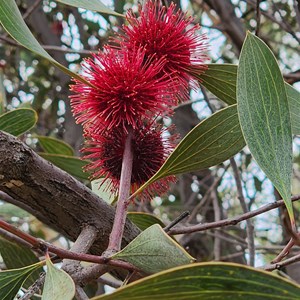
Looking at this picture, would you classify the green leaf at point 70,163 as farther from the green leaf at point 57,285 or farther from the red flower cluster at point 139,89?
the green leaf at point 57,285

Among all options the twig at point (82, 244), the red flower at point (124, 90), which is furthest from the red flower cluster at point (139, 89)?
the twig at point (82, 244)

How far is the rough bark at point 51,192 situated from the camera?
789mm

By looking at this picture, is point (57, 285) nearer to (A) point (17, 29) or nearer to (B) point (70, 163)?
(A) point (17, 29)

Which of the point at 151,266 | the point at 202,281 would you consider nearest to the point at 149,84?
the point at 151,266

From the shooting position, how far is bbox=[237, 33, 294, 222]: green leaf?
67 centimetres

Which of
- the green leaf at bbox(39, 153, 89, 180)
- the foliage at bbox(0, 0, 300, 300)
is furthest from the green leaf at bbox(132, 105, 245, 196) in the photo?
the green leaf at bbox(39, 153, 89, 180)

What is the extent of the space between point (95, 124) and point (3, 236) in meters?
0.39

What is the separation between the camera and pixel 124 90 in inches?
34.0

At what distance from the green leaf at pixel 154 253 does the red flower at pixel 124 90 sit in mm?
277

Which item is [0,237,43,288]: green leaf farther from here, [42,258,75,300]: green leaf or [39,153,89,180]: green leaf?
[42,258,75,300]: green leaf

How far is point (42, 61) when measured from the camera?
285 cm

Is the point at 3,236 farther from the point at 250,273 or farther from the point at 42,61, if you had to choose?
the point at 42,61

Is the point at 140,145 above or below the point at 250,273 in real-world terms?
above

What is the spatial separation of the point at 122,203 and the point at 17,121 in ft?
1.38
